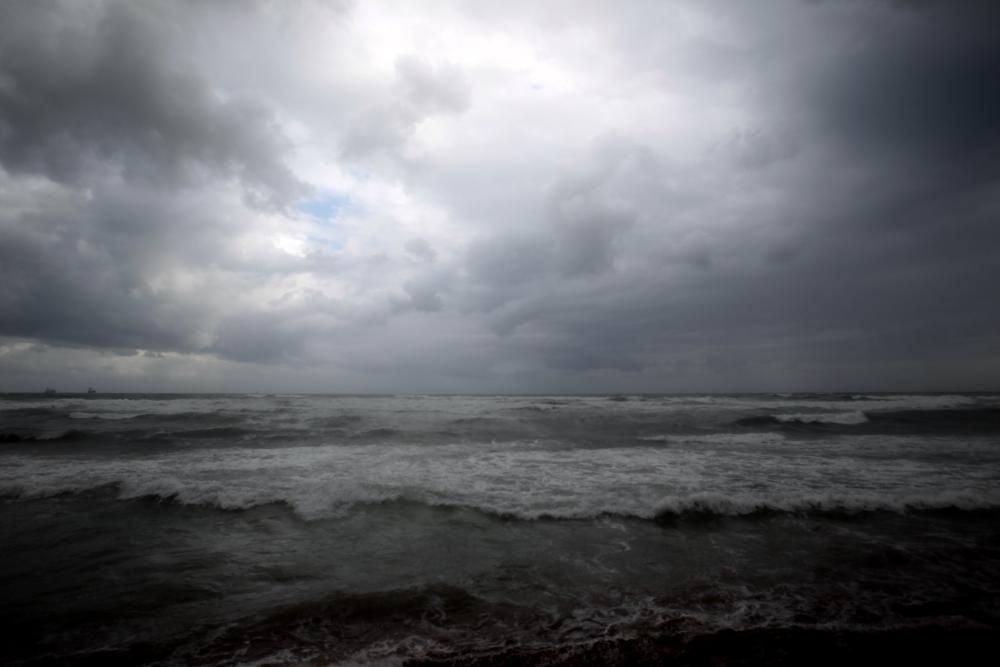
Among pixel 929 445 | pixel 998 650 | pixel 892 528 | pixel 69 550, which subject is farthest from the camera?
pixel 929 445

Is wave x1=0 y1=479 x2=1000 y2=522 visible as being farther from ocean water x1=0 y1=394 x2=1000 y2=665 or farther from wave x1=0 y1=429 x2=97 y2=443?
→ wave x1=0 y1=429 x2=97 y2=443

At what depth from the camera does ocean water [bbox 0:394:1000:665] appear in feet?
13.9

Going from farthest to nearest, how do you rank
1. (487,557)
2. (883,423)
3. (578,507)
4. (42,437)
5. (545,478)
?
(883,423) → (42,437) → (545,478) → (578,507) → (487,557)

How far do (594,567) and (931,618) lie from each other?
354cm

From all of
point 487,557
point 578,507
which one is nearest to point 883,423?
point 578,507

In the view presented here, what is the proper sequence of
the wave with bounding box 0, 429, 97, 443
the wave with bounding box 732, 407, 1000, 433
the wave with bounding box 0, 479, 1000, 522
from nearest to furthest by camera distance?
the wave with bounding box 0, 479, 1000, 522
the wave with bounding box 0, 429, 97, 443
the wave with bounding box 732, 407, 1000, 433

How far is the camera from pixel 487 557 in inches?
248

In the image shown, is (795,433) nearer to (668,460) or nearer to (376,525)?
(668,460)

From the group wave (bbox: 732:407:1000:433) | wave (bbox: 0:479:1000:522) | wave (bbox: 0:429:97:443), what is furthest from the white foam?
wave (bbox: 732:407:1000:433)

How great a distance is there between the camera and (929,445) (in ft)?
55.5

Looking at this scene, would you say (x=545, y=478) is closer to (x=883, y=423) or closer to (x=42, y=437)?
(x=42, y=437)

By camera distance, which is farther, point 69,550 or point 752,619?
point 69,550

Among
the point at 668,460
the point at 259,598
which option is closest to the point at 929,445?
the point at 668,460

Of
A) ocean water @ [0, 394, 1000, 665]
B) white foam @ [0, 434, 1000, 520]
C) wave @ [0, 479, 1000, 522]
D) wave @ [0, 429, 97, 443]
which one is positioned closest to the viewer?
ocean water @ [0, 394, 1000, 665]
